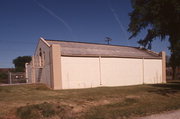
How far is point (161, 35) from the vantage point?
1692 cm

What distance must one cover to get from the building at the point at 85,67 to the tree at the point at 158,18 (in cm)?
472

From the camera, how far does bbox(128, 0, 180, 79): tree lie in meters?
13.9

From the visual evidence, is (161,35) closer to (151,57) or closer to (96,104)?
(151,57)

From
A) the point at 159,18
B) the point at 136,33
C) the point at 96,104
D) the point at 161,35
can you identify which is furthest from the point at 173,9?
the point at 96,104

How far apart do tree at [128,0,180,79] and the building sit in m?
4.72

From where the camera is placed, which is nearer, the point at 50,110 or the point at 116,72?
the point at 50,110

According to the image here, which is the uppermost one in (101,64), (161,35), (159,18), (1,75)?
(159,18)

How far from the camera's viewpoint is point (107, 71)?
1964cm

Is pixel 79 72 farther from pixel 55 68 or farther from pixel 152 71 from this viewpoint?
pixel 152 71

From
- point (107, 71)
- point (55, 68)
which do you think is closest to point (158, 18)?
point (107, 71)

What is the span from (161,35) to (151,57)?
24.4 feet

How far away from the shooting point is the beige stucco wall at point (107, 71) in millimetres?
17250

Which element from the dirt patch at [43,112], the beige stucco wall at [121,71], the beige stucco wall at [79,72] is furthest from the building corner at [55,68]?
the dirt patch at [43,112]

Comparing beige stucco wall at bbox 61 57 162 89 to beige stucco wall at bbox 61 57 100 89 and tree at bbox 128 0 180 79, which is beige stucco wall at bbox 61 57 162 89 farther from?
tree at bbox 128 0 180 79
